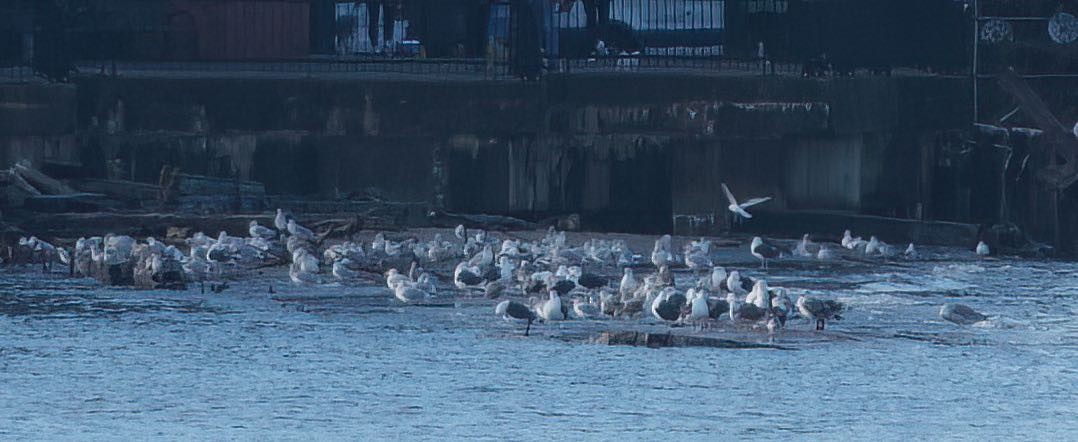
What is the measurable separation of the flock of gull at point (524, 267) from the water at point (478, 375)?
40 cm

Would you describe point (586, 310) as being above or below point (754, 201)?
below

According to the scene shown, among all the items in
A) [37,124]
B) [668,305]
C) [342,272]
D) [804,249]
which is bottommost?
[668,305]

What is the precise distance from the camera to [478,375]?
723 inches

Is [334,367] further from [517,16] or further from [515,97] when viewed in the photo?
[517,16]

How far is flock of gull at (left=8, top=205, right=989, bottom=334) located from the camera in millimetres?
21031

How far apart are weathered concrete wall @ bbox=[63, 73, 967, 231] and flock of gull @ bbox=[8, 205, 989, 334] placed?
189cm

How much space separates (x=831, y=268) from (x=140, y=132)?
10.3 m

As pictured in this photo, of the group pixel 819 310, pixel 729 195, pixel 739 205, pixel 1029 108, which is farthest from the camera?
pixel 1029 108

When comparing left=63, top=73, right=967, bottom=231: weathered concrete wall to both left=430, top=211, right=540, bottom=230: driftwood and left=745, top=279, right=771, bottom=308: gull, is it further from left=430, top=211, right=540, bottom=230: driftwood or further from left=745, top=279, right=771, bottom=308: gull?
left=745, top=279, right=771, bottom=308: gull

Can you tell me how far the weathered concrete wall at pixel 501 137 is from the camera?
30.7 m

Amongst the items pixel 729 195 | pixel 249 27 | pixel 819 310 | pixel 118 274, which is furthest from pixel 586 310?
pixel 249 27

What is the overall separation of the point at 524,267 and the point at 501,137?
6.63 metres

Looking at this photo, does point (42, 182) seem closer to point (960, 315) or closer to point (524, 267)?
point (524, 267)

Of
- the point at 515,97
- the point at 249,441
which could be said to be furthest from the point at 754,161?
the point at 249,441
